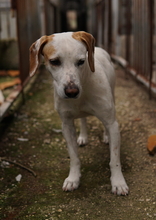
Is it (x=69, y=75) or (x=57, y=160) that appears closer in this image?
(x=69, y=75)

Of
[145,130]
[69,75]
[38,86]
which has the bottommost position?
[38,86]

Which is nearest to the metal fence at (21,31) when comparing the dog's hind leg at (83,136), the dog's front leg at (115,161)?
the dog's hind leg at (83,136)

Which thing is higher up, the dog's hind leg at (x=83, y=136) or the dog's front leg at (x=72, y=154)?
the dog's front leg at (x=72, y=154)

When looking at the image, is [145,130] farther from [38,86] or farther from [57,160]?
[38,86]

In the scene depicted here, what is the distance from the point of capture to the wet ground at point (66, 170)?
2436 mm

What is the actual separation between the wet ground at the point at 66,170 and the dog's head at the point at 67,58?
0.92 m

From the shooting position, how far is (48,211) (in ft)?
8.01

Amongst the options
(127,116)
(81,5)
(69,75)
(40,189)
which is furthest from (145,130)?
(81,5)

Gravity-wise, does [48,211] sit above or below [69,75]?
below

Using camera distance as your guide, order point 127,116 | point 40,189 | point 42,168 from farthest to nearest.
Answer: point 127,116 → point 42,168 → point 40,189

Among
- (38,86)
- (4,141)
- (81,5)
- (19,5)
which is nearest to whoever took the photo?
(4,141)

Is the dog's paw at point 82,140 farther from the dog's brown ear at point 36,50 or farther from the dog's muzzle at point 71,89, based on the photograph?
the dog's muzzle at point 71,89

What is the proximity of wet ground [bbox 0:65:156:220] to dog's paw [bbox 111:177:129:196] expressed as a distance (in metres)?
0.05

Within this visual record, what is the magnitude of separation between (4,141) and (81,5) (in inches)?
764
